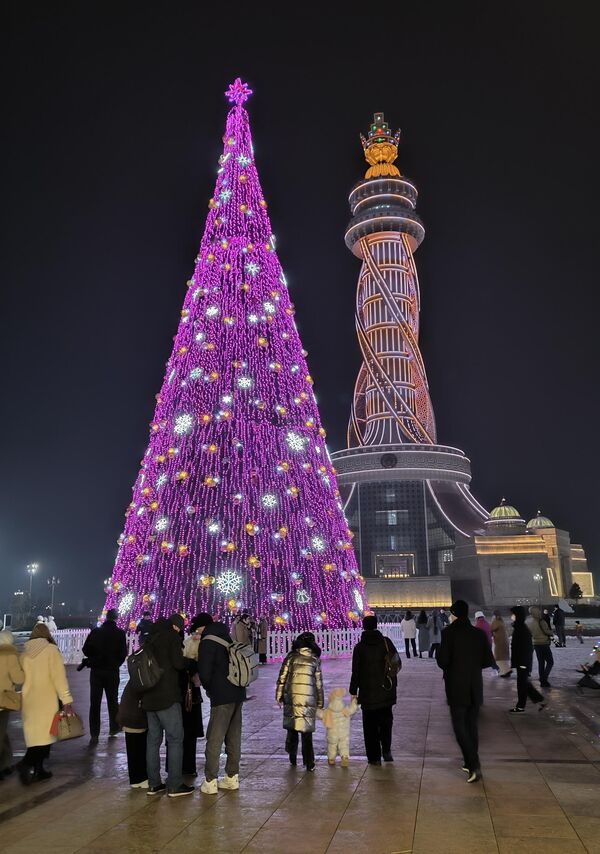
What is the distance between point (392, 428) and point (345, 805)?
5477 cm

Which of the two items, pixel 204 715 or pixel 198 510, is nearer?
pixel 204 715

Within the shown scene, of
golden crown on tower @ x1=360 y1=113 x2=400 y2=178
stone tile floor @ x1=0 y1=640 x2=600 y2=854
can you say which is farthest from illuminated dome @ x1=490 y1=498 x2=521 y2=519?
stone tile floor @ x1=0 y1=640 x2=600 y2=854

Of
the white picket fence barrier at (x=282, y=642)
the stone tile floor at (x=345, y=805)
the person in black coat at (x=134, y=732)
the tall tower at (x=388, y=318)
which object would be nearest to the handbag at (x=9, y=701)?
the stone tile floor at (x=345, y=805)

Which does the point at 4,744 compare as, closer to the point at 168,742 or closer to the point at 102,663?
the point at 102,663

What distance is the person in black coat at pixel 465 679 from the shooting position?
610 cm

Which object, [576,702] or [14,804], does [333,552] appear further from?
[14,804]

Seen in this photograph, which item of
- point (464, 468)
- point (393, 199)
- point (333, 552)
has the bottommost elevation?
point (333, 552)

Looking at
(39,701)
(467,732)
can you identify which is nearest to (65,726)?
(39,701)

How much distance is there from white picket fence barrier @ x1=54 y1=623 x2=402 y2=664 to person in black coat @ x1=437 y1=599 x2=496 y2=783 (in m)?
9.75

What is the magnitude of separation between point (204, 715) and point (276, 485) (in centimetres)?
740

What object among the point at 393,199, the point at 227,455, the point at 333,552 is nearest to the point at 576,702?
the point at 333,552

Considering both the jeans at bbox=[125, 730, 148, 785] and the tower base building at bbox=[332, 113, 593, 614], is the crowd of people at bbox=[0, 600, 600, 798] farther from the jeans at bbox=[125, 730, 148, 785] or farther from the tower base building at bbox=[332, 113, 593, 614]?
the tower base building at bbox=[332, 113, 593, 614]

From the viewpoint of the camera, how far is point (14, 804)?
5.67 meters

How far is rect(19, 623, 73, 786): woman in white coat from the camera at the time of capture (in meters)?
6.28
